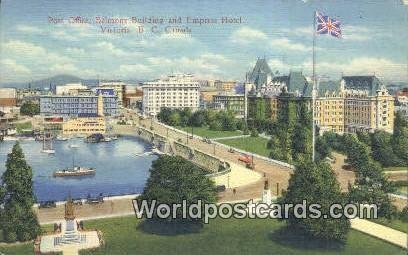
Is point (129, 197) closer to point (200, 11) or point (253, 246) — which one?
point (253, 246)

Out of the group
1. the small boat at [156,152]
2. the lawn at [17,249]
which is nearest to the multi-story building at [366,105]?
the small boat at [156,152]

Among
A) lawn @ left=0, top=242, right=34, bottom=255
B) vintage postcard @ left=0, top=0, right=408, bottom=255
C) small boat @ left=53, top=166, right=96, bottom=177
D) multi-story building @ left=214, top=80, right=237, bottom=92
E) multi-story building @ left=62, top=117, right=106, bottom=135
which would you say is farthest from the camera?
multi-story building @ left=62, top=117, right=106, bottom=135

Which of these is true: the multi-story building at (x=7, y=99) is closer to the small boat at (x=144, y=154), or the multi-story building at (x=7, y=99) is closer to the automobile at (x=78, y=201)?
the automobile at (x=78, y=201)

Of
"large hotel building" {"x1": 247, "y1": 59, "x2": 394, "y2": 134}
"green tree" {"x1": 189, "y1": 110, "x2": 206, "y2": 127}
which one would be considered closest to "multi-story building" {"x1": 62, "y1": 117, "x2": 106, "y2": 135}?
"green tree" {"x1": 189, "y1": 110, "x2": 206, "y2": 127}

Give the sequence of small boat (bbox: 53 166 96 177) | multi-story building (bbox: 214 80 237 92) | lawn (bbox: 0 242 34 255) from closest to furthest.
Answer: lawn (bbox: 0 242 34 255) → small boat (bbox: 53 166 96 177) → multi-story building (bbox: 214 80 237 92)

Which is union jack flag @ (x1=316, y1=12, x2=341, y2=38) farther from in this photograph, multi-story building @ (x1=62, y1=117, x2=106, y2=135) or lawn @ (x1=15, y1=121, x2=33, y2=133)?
lawn @ (x1=15, y1=121, x2=33, y2=133)

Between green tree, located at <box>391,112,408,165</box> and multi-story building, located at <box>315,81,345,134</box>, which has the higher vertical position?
multi-story building, located at <box>315,81,345,134</box>
